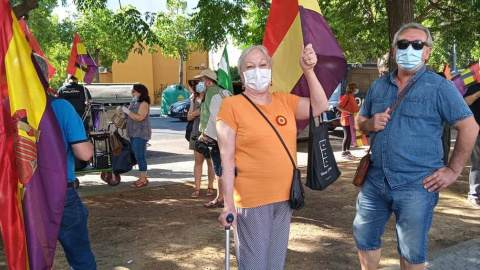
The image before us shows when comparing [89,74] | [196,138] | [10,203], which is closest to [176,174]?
[196,138]

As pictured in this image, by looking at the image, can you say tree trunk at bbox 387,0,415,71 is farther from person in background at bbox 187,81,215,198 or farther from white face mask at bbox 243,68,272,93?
white face mask at bbox 243,68,272,93

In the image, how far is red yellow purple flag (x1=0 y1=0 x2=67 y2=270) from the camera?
8.95ft

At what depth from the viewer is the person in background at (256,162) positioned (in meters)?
2.82

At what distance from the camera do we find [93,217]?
20.1 ft

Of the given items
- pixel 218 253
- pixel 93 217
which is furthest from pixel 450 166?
pixel 93 217

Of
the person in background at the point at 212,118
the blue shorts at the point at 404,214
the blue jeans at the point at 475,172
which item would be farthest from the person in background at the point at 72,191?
the blue jeans at the point at 475,172

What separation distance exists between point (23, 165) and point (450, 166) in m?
2.59

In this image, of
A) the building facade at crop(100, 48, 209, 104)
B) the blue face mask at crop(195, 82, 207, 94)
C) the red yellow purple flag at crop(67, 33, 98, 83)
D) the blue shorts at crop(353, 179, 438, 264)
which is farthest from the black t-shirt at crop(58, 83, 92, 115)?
the building facade at crop(100, 48, 209, 104)

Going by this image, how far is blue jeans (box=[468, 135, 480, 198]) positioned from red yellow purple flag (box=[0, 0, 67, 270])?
17.0ft

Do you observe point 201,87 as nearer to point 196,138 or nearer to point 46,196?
point 196,138

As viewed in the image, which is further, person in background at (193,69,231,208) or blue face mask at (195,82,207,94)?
blue face mask at (195,82,207,94)

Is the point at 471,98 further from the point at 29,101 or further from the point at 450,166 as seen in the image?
the point at 29,101

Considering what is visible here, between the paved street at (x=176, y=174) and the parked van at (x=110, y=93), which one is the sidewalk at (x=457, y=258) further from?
the parked van at (x=110, y=93)

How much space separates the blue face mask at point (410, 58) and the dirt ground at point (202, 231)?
2040 millimetres
